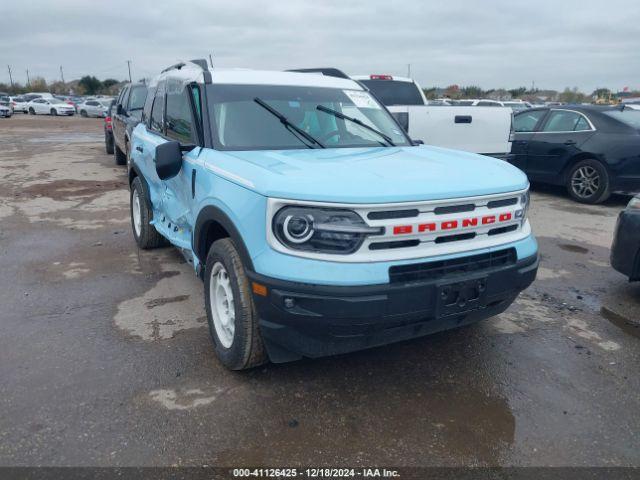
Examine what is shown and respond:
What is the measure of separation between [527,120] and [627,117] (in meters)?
1.70

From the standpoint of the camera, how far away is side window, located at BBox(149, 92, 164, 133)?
506cm

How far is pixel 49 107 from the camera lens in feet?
144

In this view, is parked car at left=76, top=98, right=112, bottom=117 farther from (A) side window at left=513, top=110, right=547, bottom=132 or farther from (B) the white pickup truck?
(B) the white pickup truck

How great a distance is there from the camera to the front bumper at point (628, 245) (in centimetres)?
436

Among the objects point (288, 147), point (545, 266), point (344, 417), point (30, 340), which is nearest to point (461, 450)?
point (344, 417)

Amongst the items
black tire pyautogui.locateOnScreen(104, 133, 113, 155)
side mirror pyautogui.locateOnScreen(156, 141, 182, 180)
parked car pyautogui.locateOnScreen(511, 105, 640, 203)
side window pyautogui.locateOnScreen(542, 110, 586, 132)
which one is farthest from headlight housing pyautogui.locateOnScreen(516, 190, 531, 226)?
black tire pyautogui.locateOnScreen(104, 133, 113, 155)

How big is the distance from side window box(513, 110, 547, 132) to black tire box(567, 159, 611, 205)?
1212 millimetres

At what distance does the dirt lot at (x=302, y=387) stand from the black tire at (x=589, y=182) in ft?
12.7

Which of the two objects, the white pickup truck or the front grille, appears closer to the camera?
the front grille

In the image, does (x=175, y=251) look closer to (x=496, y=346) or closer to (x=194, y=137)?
(x=194, y=137)

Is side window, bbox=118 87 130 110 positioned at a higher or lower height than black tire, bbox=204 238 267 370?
higher

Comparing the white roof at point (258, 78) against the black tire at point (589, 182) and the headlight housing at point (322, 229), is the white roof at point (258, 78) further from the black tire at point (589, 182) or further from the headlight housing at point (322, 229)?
the black tire at point (589, 182)

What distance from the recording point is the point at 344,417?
296 centimetres

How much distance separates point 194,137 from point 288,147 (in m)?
0.73
